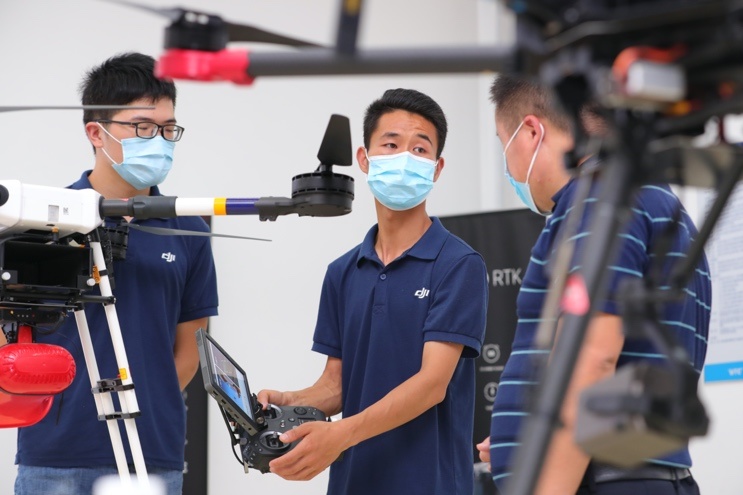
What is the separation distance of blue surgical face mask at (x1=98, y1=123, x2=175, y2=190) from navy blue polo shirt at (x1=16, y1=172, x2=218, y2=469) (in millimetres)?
113

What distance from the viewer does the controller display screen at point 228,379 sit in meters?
2.01

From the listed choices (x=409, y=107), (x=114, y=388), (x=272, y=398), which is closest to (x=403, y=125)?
(x=409, y=107)

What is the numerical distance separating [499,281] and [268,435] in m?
1.66

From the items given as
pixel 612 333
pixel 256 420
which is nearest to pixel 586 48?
pixel 612 333

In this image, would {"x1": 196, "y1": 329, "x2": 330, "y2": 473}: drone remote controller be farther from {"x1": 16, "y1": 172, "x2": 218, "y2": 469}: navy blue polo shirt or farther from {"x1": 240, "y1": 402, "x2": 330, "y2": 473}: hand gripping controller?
{"x1": 16, "y1": 172, "x2": 218, "y2": 469}: navy blue polo shirt

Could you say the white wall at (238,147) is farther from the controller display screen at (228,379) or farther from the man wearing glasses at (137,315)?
the controller display screen at (228,379)

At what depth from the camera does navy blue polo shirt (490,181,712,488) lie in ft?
4.86

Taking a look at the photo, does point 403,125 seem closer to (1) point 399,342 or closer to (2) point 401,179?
(2) point 401,179

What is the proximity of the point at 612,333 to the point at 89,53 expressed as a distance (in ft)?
9.87

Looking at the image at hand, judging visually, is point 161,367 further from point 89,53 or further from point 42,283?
point 89,53

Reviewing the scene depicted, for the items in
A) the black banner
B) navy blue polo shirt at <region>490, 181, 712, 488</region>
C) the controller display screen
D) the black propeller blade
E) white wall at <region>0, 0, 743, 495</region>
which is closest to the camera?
navy blue polo shirt at <region>490, 181, 712, 488</region>

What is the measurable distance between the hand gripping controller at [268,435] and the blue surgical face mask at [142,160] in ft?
2.26

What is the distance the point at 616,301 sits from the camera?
4.75 ft

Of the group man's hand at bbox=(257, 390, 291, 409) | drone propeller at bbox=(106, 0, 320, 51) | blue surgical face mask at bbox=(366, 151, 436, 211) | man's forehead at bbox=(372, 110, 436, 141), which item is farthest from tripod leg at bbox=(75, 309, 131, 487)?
drone propeller at bbox=(106, 0, 320, 51)
